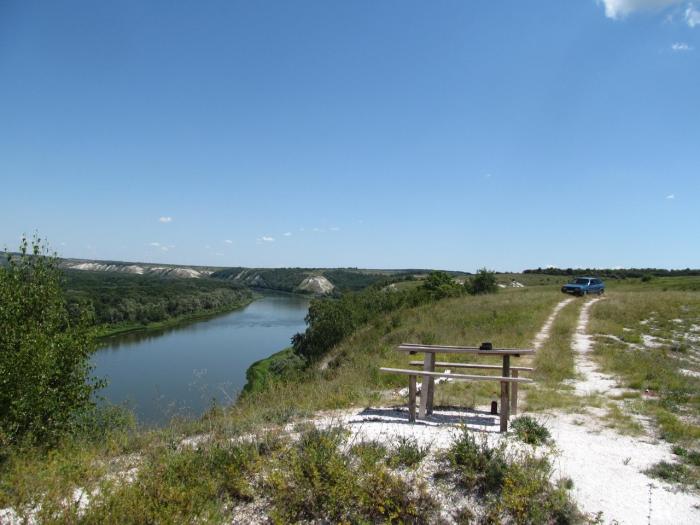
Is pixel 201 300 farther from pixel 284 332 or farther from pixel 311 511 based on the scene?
pixel 311 511

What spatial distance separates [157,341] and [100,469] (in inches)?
2610

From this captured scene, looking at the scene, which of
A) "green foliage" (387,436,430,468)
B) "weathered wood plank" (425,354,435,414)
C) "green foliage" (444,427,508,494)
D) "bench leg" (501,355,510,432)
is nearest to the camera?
"green foliage" (444,427,508,494)

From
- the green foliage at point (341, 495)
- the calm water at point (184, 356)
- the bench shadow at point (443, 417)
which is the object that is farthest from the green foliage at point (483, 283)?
the green foliage at point (341, 495)

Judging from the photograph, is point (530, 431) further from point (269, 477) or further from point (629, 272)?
point (629, 272)

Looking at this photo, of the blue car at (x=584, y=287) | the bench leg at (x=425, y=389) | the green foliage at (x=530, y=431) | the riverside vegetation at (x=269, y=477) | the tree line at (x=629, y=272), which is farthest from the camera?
the tree line at (x=629, y=272)

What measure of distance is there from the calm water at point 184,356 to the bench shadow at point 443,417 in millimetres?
15577

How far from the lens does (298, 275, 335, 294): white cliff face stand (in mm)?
166488

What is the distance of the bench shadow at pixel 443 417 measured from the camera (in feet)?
20.8

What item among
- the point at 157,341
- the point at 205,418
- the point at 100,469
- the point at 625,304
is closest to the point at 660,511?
the point at 100,469

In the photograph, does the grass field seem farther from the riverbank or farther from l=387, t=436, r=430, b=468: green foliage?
the riverbank

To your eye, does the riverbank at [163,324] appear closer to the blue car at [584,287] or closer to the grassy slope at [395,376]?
the grassy slope at [395,376]

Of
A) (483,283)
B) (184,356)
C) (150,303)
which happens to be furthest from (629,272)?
(150,303)

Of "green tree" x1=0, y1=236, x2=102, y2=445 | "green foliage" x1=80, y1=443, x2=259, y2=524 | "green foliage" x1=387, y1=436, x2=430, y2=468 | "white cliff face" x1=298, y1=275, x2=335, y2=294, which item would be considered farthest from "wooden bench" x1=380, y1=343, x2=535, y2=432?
"white cliff face" x1=298, y1=275, x2=335, y2=294

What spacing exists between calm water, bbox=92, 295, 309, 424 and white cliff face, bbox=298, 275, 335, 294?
77523 mm
